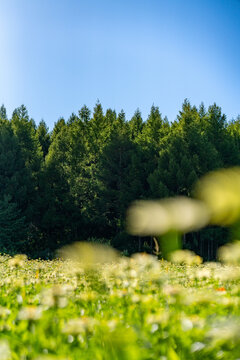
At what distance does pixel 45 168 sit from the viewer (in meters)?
18.9

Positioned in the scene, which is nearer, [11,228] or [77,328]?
[77,328]

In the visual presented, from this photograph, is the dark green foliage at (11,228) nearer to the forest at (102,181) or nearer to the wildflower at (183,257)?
the forest at (102,181)

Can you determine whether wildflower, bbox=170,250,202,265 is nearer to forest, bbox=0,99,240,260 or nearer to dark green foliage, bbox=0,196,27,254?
forest, bbox=0,99,240,260

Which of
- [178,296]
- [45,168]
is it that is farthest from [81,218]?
[178,296]

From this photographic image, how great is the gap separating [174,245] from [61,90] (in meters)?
18.1

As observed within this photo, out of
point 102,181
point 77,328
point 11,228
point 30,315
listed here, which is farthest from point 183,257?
point 102,181

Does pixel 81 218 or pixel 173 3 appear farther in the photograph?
pixel 81 218

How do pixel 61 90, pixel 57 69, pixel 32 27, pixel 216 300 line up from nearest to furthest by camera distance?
pixel 216 300
pixel 32 27
pixel 57 69
pixel 61 90

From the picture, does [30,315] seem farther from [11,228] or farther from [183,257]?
[11,228]

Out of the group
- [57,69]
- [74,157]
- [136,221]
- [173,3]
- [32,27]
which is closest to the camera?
[136,221]

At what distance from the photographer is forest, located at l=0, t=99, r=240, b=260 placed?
1647 centimetres

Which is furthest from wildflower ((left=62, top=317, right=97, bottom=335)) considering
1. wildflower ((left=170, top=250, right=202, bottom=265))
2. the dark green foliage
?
the dark green foliage

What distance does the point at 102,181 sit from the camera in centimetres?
1848

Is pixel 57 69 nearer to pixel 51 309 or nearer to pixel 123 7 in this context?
pixel 123 7
